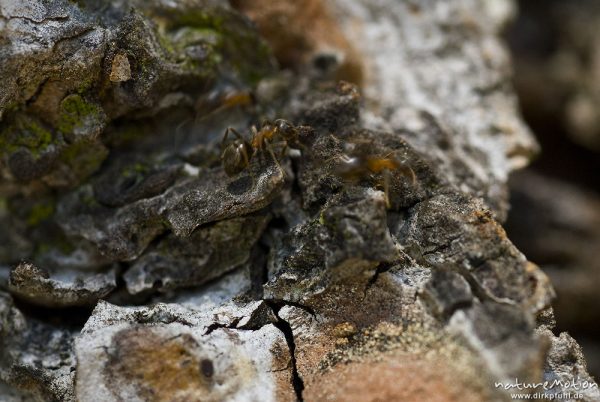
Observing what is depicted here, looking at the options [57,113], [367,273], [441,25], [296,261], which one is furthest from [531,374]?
[441,25]

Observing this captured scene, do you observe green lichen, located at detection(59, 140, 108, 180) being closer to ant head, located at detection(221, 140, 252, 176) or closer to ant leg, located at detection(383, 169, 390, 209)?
ant head, located at detection(221, 140, 252, 176)

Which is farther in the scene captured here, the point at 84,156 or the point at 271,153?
the point at 84,156

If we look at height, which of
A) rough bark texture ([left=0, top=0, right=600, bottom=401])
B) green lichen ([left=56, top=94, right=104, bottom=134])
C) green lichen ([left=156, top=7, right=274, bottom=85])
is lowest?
rough bark texture ([left=0, top=0, right=600, bottom=401])

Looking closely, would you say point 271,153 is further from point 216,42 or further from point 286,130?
point 216,42

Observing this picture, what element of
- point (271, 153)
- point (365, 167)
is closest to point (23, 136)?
point (271, 153)

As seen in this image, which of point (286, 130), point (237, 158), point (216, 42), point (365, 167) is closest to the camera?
point (365, 167)

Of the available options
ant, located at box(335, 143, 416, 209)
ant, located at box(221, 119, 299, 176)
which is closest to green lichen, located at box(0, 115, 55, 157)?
ant, located at box(221, 119, 299, 176)

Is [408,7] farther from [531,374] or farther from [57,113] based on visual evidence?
[531,374]
